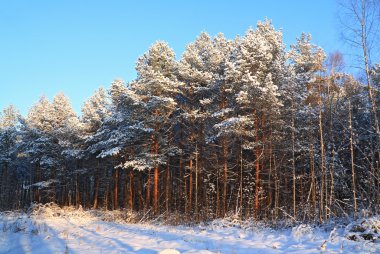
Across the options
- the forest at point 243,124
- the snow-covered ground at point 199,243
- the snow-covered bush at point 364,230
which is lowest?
the snow-covered ground at point 199,243

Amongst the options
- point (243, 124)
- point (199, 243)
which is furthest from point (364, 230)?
point (243, 124)

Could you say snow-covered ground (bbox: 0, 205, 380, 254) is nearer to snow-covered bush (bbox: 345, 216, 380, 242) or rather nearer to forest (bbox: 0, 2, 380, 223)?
snow-covered bush (bbox: 345, 216, 380, 242)

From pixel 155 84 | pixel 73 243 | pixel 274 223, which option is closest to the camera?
pixel 73 243

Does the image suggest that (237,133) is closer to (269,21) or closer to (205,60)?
(205,60)

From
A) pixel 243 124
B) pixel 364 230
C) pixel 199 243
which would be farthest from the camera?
pixel 243 124

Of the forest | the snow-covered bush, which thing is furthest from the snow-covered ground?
the forest

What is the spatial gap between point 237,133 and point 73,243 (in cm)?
1186

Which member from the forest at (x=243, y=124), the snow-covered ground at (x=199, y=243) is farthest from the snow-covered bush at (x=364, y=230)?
the forest at (x=243, y=124)

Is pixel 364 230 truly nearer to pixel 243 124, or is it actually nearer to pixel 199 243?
pixel 199 243

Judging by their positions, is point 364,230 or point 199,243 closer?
point 364,230

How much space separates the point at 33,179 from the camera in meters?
45.7

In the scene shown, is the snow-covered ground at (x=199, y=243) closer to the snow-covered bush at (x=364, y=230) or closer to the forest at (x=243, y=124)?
the snow-covered bush at (x=364, y=230)

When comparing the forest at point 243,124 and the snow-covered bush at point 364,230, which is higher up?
the forest at point 243,124

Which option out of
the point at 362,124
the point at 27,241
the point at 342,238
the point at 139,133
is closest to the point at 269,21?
the point at 362,124
